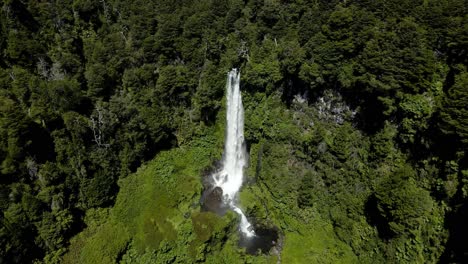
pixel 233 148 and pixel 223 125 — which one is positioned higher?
pixel 223 125

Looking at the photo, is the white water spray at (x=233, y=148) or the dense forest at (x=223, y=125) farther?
the white water spray at (x=233, y=148)

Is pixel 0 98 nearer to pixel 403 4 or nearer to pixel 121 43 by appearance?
pixel 121 43

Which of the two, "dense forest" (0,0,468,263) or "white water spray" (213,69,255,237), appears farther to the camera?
"white water spray" (213,69,255,237)

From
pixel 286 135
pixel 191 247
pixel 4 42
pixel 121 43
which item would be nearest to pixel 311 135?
pixel 286 135
